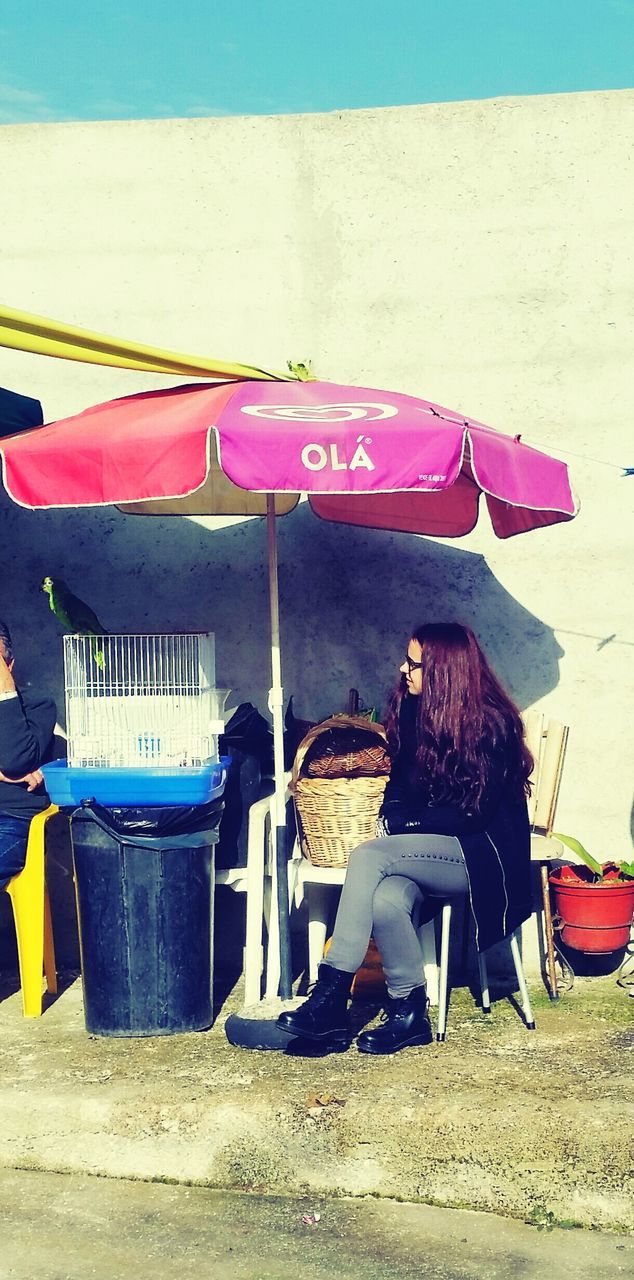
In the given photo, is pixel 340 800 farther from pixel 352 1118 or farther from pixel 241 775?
pixel 352 1118

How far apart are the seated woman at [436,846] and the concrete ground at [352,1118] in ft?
0.72

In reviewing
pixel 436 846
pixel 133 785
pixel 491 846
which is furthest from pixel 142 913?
pixel 491 846

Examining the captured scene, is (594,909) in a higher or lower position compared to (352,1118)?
higher

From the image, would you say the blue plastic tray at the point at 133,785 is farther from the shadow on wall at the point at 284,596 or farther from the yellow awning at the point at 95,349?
the yellow awning at the point at 95,349

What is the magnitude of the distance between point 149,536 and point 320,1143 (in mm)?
3056

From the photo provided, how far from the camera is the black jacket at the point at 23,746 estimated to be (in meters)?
5.30

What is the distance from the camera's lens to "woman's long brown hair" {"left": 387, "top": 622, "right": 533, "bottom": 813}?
502cm

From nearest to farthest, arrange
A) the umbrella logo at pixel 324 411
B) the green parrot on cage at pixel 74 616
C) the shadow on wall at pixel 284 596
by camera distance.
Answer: the umbrella logo at pixel 324 411, the green parrot on cage at pixel 74 616, the shadow on wall at pixel 284 596

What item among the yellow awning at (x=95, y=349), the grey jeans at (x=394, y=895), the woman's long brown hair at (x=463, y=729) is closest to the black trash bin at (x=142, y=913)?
the grey jeans at (x=394, y=895)

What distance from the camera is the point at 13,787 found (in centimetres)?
543

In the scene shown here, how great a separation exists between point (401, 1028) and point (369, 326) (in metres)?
3.05

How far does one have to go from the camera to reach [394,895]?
4.93m

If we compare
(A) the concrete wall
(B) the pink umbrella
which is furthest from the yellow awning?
(A) the concrete wall

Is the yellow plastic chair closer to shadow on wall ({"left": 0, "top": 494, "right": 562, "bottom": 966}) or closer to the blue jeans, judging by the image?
the blue jeans
